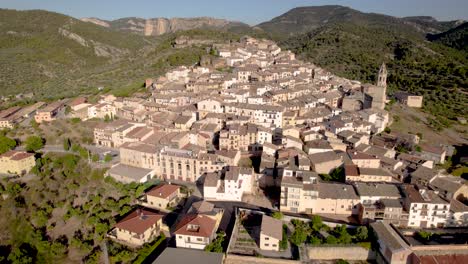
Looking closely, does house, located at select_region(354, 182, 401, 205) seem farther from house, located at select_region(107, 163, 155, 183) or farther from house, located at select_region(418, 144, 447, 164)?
house, located at select_region(107, 163, 155, 183)

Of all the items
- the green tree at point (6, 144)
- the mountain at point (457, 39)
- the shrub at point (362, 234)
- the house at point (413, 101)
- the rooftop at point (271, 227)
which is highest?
the mountain at point (457, 39)

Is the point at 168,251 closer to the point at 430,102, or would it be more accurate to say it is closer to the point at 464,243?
the point at 464,243

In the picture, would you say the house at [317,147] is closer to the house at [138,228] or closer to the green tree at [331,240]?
the green tree at [331,240]

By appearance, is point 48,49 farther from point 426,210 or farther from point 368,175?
point 426,210

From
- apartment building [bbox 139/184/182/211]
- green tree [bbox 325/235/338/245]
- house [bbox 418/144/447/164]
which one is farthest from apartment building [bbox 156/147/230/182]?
house [bbox 418/144/447/164]

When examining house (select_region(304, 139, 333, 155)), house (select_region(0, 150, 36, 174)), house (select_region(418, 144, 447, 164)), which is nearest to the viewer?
house (select_region(304, 139, 333, 155))

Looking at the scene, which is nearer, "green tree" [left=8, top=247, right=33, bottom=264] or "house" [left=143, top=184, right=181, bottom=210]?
"green tree" [left=8, top=247, right=33, bottom=264]

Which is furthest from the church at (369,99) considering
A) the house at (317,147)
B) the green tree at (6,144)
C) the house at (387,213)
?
the green tree at (6,144)
